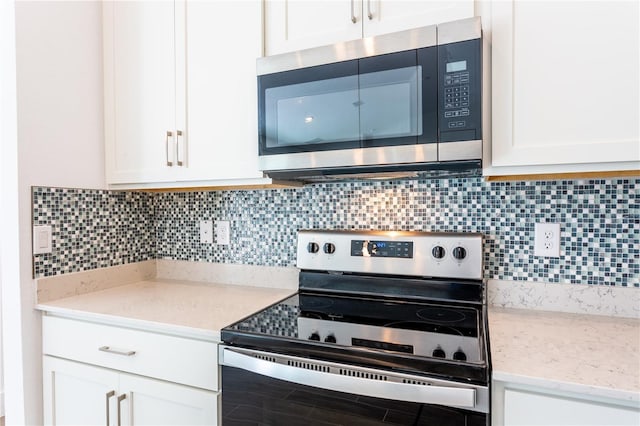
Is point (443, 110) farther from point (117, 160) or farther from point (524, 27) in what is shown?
point (117, 160)

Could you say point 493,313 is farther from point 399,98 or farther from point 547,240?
point 399,98

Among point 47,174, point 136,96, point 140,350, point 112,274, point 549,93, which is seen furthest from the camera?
point 112,274

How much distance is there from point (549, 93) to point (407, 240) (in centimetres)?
67

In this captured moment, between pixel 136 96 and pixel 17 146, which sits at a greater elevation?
pixel 136 96

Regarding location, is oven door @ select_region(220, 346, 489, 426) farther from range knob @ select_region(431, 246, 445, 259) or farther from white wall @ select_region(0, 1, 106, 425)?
white wall @ select_region(0, 1, 106, 425)

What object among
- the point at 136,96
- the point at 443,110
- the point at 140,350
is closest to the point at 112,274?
the point at 140,350

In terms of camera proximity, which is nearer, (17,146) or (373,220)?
(17,146)

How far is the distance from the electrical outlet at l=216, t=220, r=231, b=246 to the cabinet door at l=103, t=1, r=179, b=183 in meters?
0.37

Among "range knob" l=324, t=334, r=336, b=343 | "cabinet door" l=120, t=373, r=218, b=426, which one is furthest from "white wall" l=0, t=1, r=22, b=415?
"range knob" l=324, t=334, r=336, b=343

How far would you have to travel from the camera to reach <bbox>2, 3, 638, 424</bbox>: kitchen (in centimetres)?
134

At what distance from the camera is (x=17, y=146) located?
4.86 feet

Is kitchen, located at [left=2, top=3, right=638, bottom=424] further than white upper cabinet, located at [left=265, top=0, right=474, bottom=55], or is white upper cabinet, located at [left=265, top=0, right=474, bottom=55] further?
kitchen, located at [left=2, top=3, right=638, bottom=424]

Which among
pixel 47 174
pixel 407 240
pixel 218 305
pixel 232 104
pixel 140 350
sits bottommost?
pixel 140 350

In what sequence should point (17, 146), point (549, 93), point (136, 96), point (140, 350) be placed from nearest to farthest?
point (549, 93), point (140, 350), point (17, 146), point (136, 96)
